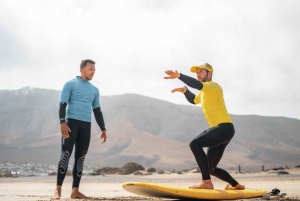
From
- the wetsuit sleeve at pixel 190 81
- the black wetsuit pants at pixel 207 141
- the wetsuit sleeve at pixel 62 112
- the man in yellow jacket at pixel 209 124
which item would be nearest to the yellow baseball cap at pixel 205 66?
the man in yellow jacket at pixel 209 124

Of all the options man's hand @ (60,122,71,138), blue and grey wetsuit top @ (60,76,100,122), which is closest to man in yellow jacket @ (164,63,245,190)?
blue and grey wetsuit top @ (60,76,100,122)

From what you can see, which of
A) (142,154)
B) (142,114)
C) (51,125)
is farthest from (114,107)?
A: (142,154)

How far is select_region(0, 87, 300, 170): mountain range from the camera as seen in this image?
425 ft

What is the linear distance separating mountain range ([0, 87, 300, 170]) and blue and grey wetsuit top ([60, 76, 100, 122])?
4120 inches

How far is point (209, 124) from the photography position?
23.7ft

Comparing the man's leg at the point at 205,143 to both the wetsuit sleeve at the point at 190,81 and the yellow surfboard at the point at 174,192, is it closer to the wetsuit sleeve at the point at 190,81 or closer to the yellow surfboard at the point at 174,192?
the yellow surfboard at the point at 174,192

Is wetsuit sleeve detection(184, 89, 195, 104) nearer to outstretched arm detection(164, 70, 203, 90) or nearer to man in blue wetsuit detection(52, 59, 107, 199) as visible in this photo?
outstretched arm detection(164, 70, 203, 90)

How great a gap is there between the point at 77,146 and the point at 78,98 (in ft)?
2.71

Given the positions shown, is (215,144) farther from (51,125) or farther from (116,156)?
(51,125)

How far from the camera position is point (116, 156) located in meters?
130

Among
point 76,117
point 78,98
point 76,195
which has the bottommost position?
point 76,195

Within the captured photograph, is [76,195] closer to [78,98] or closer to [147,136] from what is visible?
[78,98]

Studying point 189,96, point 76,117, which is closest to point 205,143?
point 189,96

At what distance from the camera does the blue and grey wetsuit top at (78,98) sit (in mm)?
7578
